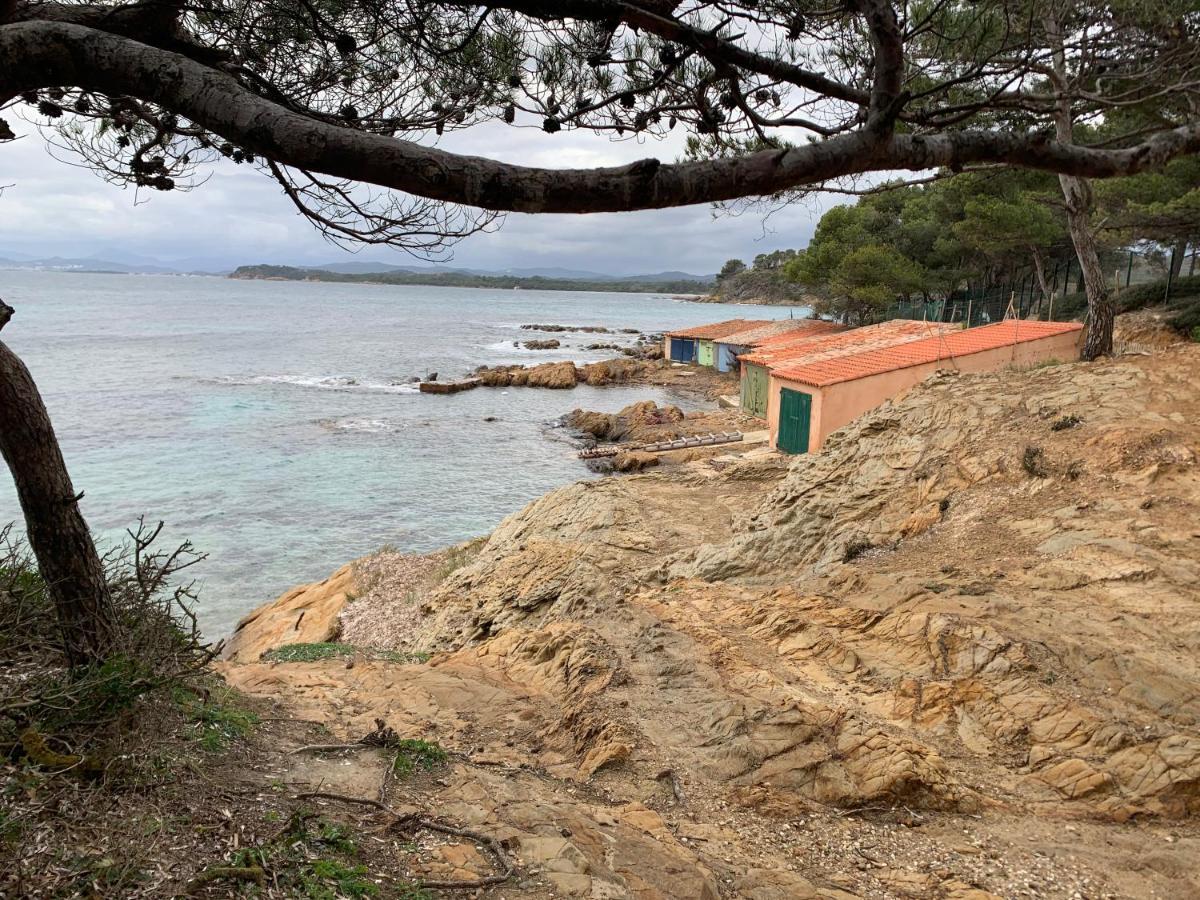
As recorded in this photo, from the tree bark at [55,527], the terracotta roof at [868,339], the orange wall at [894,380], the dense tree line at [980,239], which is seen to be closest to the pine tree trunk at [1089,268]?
the orange wall at [894,380]

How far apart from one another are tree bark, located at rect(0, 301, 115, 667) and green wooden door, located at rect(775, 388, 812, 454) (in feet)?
59.7

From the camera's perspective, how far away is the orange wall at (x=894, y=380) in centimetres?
1916

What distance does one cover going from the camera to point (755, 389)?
116 ft

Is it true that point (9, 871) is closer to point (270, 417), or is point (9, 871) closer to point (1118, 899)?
point (1118, 899)

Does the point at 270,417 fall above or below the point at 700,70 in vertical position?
below

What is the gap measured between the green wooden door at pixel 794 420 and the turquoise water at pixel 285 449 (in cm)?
912

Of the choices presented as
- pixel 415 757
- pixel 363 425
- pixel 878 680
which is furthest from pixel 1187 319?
pixel 363 425

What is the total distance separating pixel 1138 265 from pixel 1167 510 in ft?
149

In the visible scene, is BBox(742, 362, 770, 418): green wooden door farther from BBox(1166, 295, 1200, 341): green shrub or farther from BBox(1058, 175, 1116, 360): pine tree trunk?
BBox(1058, 175, 1116, 360): pine tree trunk

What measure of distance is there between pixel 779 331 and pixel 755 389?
16.8m

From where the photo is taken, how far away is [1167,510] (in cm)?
950

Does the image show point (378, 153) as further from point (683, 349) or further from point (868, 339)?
point (683, 349)

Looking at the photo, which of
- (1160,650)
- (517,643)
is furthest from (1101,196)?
(517,643)

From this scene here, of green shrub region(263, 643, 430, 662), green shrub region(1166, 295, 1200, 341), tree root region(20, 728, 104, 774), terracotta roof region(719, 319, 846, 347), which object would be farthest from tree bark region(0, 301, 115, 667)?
terracotta roof region(719, 319, 846, 347)
